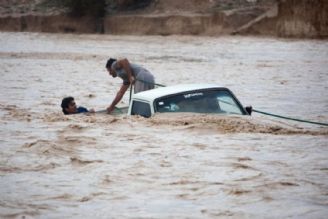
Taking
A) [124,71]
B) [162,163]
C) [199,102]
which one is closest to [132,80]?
[124,71]

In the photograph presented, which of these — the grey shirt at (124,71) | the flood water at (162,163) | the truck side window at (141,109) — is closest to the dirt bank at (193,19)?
the flood water at (162,163)

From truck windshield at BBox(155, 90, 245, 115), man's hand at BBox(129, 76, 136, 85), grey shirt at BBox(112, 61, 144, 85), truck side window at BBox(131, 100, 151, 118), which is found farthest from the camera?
grey shirt at BBox(112, 61, 144, 85)

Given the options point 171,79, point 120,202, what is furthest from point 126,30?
point 120,202

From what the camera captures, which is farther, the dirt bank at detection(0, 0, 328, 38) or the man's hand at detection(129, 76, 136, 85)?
the dirt bank at detection(0, 0, 328, 38)

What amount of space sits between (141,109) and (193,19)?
35.1 metres

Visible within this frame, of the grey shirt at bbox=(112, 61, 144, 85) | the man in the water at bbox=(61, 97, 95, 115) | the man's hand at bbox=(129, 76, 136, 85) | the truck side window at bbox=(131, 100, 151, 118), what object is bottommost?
the man in the water at bbox=(61, 97, 95, 115)

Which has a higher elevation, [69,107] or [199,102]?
[199,102]

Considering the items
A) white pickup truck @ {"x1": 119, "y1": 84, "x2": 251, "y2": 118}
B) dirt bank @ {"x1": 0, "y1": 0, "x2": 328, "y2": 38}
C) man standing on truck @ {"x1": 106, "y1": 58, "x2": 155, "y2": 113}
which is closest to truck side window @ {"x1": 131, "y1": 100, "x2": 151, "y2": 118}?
white pickup truck @ {"x1": 119, "y1": 84, "x2": 251, "y2": 118}

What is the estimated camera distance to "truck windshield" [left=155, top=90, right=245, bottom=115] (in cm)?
911

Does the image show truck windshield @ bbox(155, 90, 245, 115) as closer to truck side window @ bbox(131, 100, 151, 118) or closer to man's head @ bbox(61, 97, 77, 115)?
truck side window @ bbox(131, 100, 151, 118)

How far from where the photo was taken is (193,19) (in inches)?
1736

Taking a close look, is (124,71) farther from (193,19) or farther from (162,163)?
(193,19)

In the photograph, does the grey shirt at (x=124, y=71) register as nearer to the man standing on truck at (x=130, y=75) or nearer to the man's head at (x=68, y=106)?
the man standing on truck at (x=130, y=75)

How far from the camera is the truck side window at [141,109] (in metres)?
9.39
